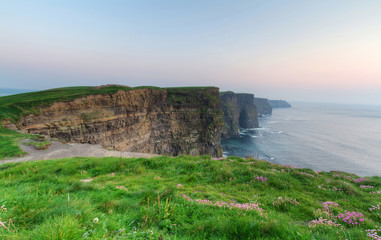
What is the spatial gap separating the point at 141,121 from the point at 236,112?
9495cm

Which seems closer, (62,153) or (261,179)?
(261,179)

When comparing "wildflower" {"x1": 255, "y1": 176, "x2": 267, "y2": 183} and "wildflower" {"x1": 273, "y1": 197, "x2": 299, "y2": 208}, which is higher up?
"wildflower" {"x1": 273, "y1": 197, "x2": 299, "y2": 208}

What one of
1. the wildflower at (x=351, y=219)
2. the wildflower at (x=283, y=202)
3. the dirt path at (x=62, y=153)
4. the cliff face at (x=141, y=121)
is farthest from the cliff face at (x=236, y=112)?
the wildflower at (x=351, y=219)

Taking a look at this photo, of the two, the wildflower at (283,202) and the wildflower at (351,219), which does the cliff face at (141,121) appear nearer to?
the wildflower at (283,202)

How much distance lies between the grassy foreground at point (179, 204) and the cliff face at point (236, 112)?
9316 centimetres

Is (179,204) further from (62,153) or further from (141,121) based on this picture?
(141,121)

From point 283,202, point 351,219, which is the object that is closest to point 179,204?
point 283,202

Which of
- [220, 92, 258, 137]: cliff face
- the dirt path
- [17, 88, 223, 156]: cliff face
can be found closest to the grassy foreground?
the dirt path

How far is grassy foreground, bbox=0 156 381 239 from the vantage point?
2.64 meters

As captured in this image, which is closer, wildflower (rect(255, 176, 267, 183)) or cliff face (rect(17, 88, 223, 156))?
wildflower (rect(255, 176, 267, 183))

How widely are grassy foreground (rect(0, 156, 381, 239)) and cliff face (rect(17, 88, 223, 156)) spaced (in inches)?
934

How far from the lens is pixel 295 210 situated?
4988 millimetres

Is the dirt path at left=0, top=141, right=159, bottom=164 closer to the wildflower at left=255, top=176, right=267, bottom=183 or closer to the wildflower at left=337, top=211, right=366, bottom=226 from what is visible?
the wildflower at left=255, top=176, right=267, bottom=183

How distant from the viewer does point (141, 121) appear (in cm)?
4372
